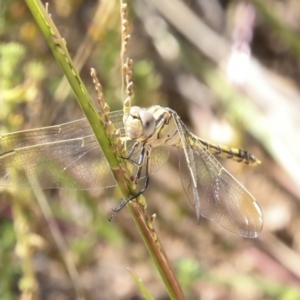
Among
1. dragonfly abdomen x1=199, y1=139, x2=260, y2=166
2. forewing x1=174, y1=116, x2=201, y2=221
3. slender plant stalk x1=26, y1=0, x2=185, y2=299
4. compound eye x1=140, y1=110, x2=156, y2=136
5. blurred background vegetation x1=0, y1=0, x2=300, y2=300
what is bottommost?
blurred background vegetation x1=0, y1=0, x2=300, y2=300

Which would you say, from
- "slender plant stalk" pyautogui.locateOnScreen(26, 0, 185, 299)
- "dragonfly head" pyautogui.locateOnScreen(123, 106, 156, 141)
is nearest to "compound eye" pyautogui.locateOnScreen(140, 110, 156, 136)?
"dragonfly head" pyautogui.locateOnScreen(123, 106, 156, 141)

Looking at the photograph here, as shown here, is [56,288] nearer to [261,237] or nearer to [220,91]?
[261,237]

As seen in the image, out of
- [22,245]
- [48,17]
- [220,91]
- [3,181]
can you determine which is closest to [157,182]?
[220,91]

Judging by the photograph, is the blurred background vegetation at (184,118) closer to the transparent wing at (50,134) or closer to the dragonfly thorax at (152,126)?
the transparent wing at (50,134)

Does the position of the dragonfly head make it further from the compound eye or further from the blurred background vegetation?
the blurred background vegetation

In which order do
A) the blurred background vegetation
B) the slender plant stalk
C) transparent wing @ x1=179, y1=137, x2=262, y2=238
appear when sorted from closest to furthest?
1. the slender plant stalk
2. transparent wing @ x1=179, y1=137, x2=262, y2=238
3. the blurred background vegetation

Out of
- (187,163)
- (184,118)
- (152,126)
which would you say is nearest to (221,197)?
(187,163)
